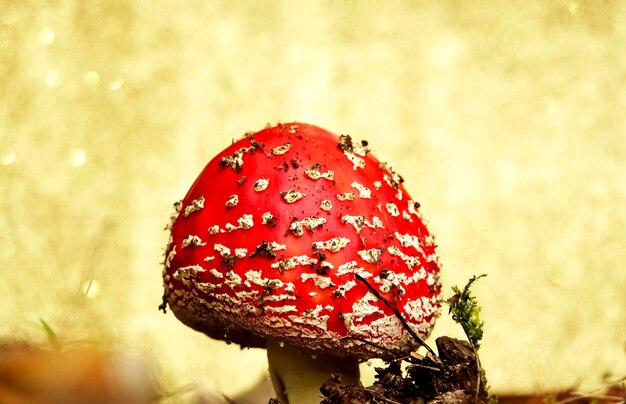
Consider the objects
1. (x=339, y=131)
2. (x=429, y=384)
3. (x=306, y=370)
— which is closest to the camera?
(x=429, y=384)

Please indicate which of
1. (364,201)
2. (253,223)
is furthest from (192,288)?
(364,201)

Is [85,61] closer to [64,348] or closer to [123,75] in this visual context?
[123,75]

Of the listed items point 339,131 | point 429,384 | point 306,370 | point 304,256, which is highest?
point 339,131

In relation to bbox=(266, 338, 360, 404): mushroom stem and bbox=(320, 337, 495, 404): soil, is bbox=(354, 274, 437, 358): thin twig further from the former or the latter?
bbox=(266, 338, 360, 404): mushroom stem

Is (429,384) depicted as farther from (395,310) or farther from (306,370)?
(306,370)

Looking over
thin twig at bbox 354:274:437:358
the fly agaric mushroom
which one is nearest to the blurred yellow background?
the fly agaric mushroom

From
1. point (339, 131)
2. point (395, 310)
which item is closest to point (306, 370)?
point (395, 310)

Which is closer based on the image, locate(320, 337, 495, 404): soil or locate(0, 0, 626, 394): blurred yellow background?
locate(320, 337, 495, 404): soil
